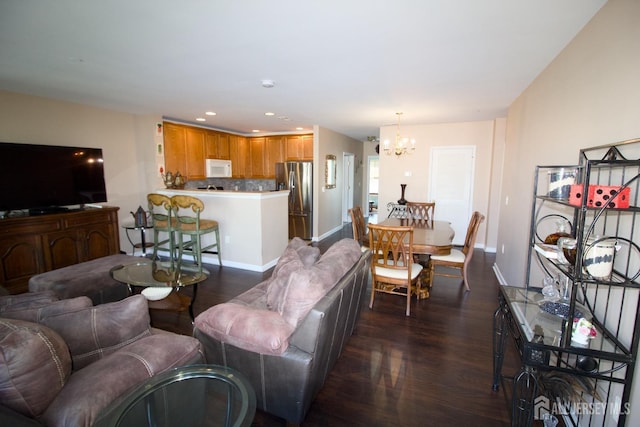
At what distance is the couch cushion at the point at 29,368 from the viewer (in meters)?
0.99

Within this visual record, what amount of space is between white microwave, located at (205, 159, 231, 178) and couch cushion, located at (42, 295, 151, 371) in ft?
15.9

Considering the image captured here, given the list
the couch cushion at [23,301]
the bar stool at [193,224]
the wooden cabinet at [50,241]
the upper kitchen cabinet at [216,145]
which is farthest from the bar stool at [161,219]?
the couch cushion at [23,301]

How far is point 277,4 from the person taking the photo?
1706 millimetres

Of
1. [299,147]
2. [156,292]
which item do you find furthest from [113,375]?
[299,147]

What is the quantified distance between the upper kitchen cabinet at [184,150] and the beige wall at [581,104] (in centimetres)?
538

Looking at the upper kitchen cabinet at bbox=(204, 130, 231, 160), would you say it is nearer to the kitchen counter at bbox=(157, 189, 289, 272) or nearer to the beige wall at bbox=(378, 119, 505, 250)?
the kitchen counter at bbox=(157, 189, 289, 272)

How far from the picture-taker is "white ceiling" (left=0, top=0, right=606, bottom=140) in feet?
5.78

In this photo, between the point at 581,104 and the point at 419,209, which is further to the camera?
the point at 419,209

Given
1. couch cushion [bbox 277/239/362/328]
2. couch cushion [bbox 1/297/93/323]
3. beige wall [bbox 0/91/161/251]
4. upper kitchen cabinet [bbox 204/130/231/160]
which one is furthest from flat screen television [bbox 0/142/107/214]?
couch cushion [bbox 277/239/362/328]

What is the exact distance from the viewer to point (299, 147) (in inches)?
269

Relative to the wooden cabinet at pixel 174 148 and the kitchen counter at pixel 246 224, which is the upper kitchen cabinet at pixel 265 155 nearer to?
the wooden cabinet at pixel 174 148

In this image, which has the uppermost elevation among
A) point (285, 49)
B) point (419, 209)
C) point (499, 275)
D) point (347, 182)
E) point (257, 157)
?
point (285, 49)

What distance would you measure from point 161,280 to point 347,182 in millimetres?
6255

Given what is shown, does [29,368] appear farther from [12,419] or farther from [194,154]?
[194,154]
